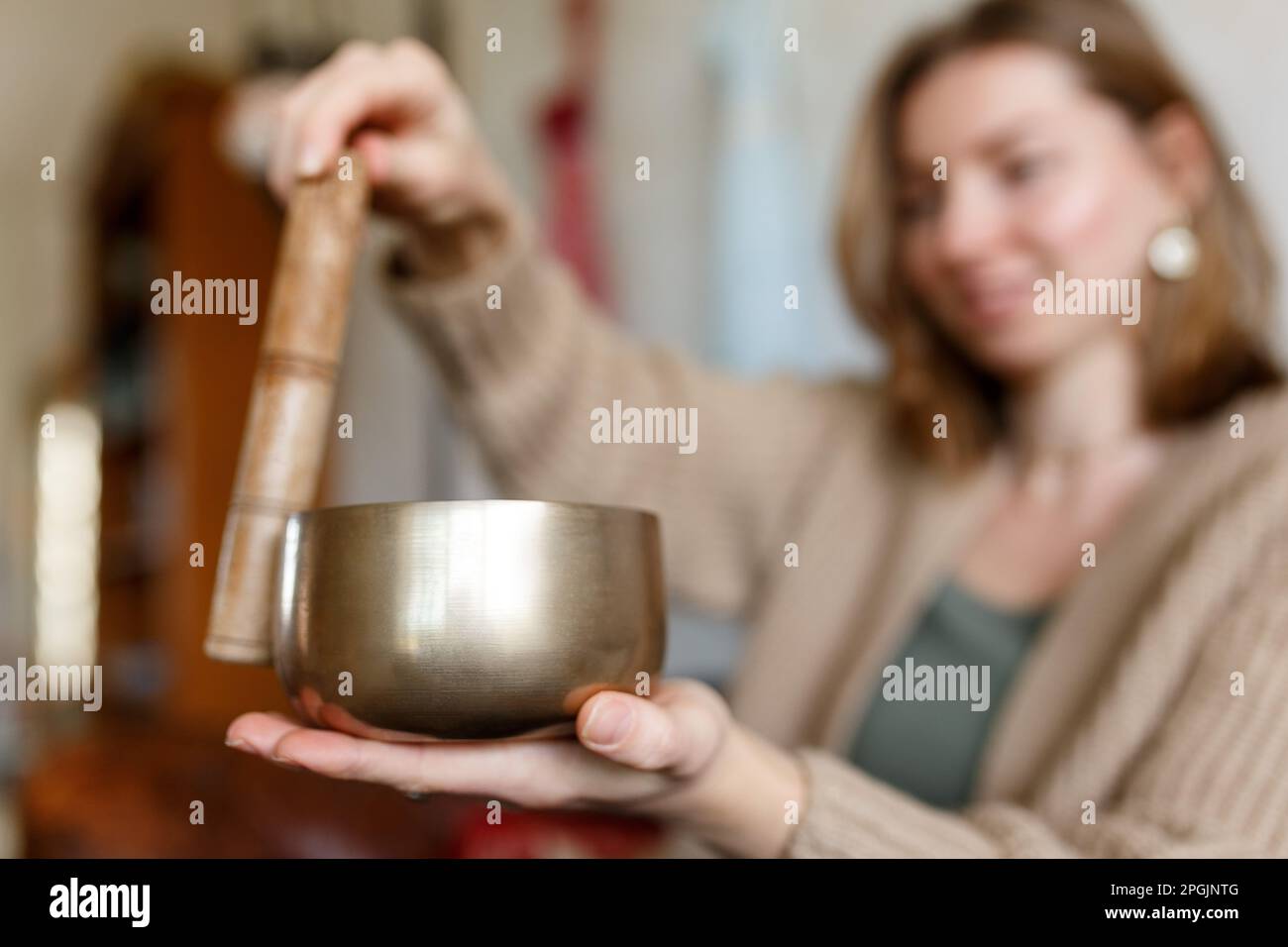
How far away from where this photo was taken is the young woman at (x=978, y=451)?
1.95 feet

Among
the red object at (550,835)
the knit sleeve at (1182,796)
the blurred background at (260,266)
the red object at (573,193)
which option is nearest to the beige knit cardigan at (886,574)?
the knit sleeve at (1182,796)

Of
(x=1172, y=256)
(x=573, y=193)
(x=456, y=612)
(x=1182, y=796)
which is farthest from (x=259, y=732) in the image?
(x=573, y=193)

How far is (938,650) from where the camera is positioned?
0.87 meters

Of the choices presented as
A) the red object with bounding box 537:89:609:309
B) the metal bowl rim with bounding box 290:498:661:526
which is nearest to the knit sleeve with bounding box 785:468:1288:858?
the metal bowl rim with bounding box 290:498:661:526

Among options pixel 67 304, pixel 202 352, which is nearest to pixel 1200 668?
pixel 202 352

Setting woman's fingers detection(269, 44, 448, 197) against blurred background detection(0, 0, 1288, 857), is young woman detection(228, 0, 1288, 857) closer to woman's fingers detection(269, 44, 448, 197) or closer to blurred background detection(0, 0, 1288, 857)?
woman's fingers detection(269, 44, 448, 197)

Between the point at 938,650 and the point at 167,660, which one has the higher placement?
the point at 938,650

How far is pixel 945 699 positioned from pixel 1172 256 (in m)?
0.39

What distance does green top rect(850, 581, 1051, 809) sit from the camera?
32.6 inches

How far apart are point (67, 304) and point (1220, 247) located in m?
3.66

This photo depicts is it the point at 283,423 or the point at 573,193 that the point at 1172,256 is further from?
the point at 573,193
